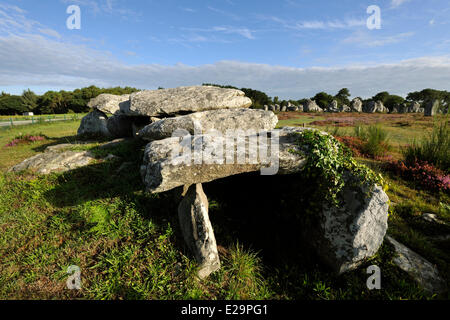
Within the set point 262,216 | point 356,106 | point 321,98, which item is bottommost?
point 262,216

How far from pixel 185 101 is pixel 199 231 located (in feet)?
14.6

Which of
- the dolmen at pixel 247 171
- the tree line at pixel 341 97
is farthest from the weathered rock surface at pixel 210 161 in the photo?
the tree line at pixel 341 97

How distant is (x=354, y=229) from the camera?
3004 mm

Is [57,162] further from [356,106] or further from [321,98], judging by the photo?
[321,98]

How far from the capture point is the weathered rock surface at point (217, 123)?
193 inches

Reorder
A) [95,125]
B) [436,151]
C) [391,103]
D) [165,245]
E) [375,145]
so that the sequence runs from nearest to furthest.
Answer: [165,245] < [436,151] < [375,145] < [95,125] < [391,103]

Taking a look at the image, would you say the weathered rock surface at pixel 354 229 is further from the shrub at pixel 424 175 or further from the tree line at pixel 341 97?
the tree line at pixel 341 97

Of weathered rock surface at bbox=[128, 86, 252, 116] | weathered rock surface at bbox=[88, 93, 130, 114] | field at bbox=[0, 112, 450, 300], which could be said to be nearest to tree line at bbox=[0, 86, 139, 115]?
weathered rock surface at bbox=[88, 93, 130, 114]

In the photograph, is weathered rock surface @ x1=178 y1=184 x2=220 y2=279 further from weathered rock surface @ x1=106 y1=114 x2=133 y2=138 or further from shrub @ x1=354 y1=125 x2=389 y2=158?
shrub @ x1=354 y1=125 x2=389 y2=158

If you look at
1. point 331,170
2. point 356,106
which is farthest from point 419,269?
point 356,106

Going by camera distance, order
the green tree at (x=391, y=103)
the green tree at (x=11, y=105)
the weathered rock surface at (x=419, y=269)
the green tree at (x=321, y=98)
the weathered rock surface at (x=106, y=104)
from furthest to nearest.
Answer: the green tree at (x=321, y=98) < the green tree at (x=11, y=105) < the green tree at (x=391, y=103) < the weathered rock surface at (x=106, y=104) < the weathered rock surface at (x=419, y=269)

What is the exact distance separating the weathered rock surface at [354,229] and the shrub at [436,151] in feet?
19.6

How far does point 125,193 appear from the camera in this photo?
458cm

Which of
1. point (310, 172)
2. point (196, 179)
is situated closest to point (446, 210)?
→ point (310, 172)
